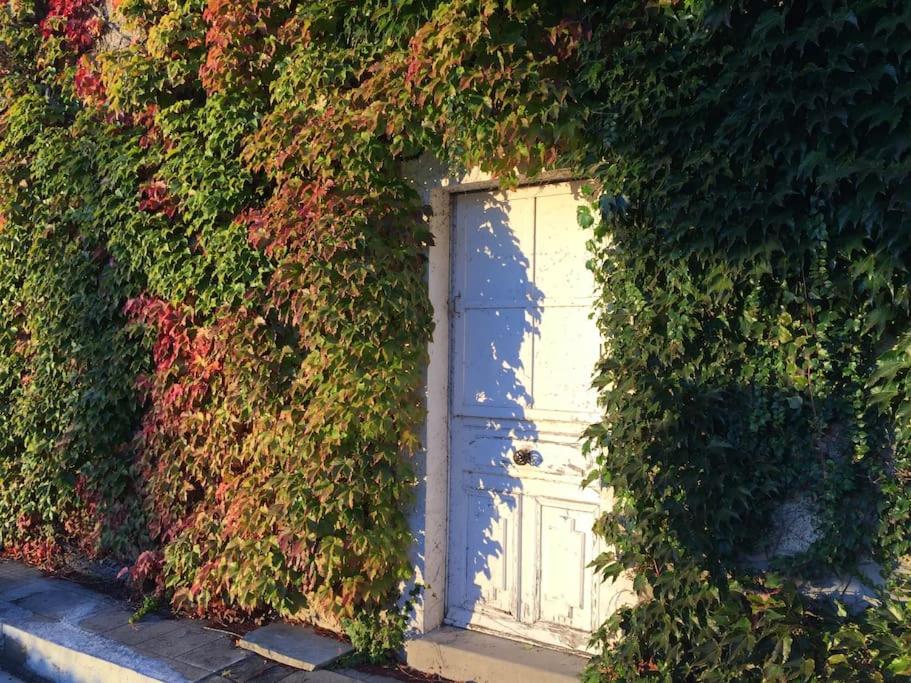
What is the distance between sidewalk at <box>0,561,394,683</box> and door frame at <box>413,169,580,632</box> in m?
0.54

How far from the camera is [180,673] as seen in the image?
14.0 ft

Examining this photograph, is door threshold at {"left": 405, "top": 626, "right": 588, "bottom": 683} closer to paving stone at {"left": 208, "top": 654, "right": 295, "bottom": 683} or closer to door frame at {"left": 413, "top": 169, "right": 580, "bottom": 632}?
door frame at {"left": 413, "top": 169, "right": 580, "bottom": 632}

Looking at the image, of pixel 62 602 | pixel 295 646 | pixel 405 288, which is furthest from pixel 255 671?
pixel 405 288

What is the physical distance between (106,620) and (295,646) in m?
1.47

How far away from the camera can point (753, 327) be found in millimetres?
3238

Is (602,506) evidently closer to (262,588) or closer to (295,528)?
(295,528)

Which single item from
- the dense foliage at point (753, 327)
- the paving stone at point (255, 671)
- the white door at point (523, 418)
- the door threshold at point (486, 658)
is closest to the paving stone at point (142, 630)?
the paving stone at point (255, 671)

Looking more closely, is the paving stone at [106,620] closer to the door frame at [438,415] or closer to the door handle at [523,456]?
the door frame at [438,415]

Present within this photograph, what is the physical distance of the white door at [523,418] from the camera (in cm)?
401

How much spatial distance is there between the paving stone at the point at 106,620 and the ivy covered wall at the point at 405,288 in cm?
25

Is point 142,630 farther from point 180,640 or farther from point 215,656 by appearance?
point 215,656

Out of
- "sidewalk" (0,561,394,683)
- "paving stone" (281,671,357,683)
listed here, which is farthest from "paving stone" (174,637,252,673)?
"paving stone" (281,671,357,683)

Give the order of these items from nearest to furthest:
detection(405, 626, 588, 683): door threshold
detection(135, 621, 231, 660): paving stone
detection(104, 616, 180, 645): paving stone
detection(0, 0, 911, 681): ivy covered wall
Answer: detection(0, 0, 911, 681): ivy covered wall, detection(405, 626, 588, 683): door threshold, detection(135, 621, 231, 660): paving stone, detection(104, 616, 180, 645): paving stone

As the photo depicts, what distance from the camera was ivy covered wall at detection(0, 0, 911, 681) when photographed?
10.00 ft
